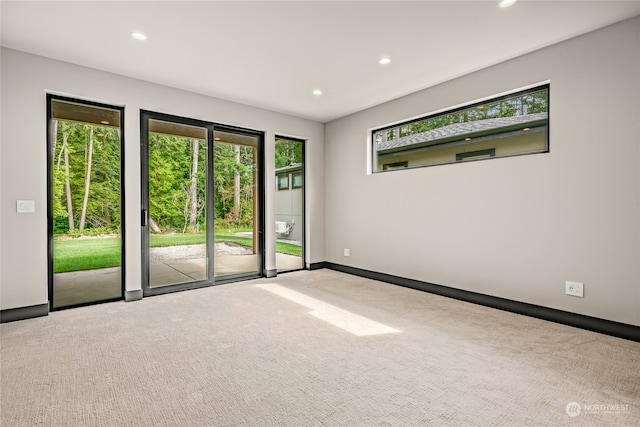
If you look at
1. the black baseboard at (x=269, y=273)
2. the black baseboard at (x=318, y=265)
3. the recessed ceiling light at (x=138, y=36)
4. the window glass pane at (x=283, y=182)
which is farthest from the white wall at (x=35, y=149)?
the black baseboard at (x=318, y=265)

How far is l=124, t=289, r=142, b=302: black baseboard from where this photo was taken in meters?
3.92

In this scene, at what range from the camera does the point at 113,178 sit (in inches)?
157

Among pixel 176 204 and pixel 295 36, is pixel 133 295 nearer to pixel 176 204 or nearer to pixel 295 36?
pixel 176 204

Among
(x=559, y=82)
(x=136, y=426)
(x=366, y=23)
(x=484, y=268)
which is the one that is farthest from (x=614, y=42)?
(x=136, y=426)

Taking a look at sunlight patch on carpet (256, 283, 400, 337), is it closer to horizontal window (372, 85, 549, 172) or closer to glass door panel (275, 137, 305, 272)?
glass door panel (275, 137, 305, 272)

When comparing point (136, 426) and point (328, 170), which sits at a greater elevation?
point (328, 170)

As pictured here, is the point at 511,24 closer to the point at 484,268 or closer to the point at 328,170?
the point at 484,268

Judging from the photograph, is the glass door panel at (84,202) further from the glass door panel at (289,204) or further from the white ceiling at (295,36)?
the glass door panel at (289,204)

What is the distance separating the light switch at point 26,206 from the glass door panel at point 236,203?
6.61ft

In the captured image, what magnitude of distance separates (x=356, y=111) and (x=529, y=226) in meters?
3.12

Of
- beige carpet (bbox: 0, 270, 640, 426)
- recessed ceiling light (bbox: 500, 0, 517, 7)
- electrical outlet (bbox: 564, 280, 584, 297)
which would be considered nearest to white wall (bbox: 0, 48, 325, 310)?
beige carpet (bbox: 0, 270, 640, 426)

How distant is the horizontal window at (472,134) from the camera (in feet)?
11.1

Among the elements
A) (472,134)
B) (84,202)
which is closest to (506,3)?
(472,134)

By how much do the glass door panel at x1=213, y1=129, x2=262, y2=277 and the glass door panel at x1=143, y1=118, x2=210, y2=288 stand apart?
23cm
